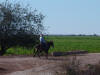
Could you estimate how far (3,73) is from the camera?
2088 centimetres

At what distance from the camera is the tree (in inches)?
1303

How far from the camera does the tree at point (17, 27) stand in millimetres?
33094

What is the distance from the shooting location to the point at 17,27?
33875 millimetres

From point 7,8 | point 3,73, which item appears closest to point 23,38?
point 7,8

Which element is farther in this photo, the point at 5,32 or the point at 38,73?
the point at 5,32

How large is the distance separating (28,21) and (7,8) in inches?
98.4

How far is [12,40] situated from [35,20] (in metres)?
3.16

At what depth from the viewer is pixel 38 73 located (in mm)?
19875

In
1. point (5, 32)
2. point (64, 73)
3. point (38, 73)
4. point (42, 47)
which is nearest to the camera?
point (64, 73)

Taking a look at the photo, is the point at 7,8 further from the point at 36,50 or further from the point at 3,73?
the point at 3,73

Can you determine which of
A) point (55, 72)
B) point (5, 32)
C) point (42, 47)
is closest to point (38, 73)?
point (55, 72)

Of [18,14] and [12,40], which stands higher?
[18,14]

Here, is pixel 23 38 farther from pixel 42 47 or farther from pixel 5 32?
pixel 42 47

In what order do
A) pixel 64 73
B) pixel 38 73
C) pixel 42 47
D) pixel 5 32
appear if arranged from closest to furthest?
1. pixel 64 73
2. pixel 38 73
3. pixel 42 47
4. pixel 5 32
